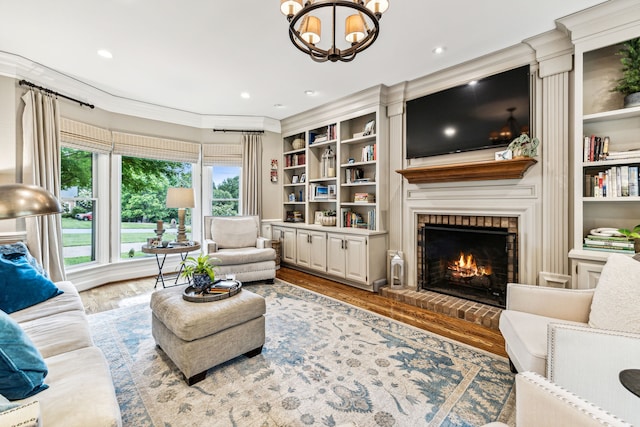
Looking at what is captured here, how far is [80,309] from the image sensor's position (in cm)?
203

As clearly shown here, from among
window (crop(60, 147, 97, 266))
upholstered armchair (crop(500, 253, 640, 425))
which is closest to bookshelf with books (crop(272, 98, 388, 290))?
upholstered armchair (crop(500, 253, 640, 425))

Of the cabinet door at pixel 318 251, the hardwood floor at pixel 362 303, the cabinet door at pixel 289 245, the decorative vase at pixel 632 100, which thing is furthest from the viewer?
the cabinet door at pixel 289 245

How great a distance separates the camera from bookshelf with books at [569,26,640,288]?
227 centimetres

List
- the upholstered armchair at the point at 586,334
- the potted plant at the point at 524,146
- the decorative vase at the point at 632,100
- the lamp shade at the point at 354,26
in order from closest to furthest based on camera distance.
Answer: the upholstered armchair at the point at 586,334 → the lamp shade at the point at 354,26 → the decorative vase at the point at 632,100 → the potted plant at the point at 524,146

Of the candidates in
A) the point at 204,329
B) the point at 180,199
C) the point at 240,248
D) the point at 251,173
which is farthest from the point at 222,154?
the point at 204,329

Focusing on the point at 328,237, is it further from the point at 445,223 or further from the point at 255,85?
the point at 255,85

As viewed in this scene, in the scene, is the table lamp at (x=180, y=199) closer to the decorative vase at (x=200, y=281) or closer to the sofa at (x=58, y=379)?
the decorative vase at (x=200, y=281)

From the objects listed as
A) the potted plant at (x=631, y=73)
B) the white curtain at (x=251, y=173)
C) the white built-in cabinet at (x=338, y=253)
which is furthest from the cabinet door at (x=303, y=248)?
the potted plant at (x=631, y=73)

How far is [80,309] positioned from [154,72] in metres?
2.70

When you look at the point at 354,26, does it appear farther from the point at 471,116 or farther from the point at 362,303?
the point at 362,303

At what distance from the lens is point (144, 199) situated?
15.3 feet

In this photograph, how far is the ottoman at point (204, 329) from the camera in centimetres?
187

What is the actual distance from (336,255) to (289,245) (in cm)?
112

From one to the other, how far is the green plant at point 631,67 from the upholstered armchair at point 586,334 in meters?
1.50
